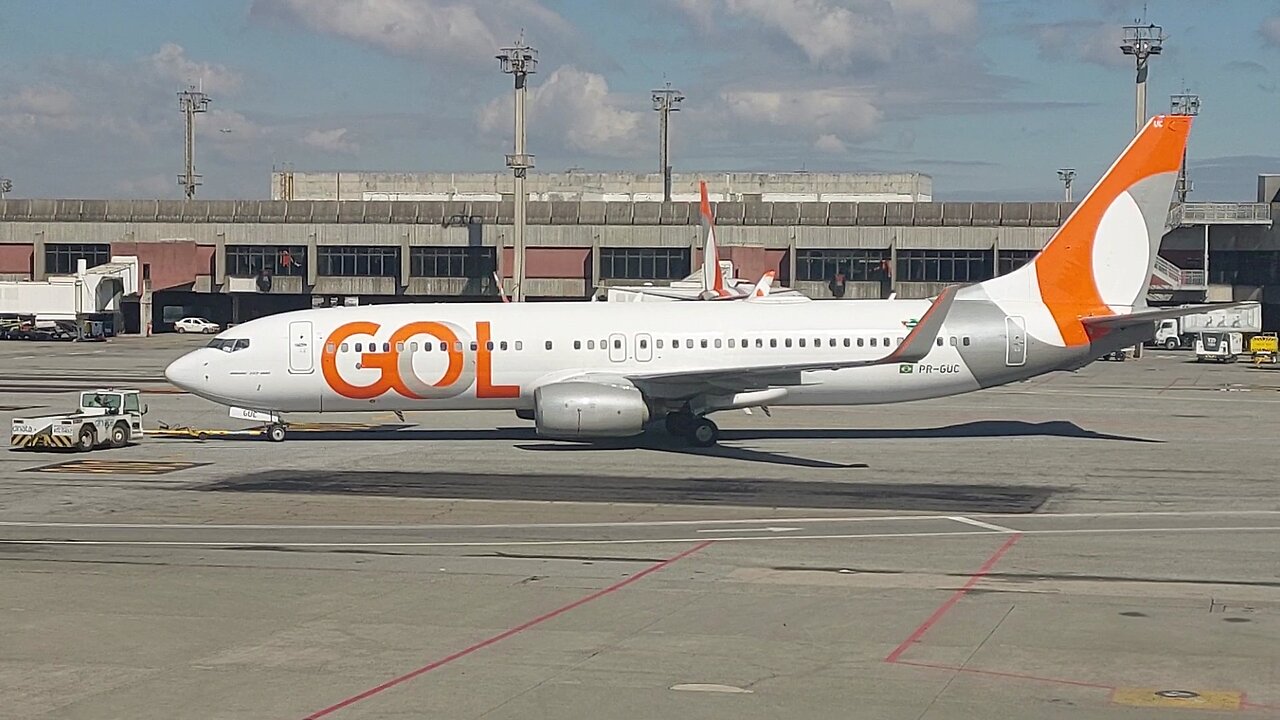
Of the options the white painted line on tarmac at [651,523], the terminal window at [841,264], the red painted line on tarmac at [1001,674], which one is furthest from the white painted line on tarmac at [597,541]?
the terminal window at [841,264]

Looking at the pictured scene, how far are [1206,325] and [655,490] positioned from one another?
251ft

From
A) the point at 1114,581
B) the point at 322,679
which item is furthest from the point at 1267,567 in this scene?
the point at 322,679

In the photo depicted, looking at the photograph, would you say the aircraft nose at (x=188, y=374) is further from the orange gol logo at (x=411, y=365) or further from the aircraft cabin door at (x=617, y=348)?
the aircraft cabin door at (x=617, y=348)

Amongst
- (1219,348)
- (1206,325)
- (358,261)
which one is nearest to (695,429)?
(1219,348)

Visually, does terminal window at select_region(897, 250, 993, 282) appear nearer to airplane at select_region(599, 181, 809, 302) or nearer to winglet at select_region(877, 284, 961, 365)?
airplane at select_region(599, 181, 809, 302)

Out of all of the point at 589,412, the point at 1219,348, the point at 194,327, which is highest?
the point at 194,327

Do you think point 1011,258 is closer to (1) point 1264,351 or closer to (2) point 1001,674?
(1) point 1264,351

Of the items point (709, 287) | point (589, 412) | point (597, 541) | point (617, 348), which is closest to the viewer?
point (597, 541)

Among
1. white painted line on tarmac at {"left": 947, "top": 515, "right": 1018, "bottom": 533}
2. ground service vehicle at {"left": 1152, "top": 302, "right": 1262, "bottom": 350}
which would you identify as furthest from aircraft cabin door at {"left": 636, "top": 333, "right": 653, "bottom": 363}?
ground service vehicle at {"left": 1152, "top": 302, "right": 1262, "bottom": 350}

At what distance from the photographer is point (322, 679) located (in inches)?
687

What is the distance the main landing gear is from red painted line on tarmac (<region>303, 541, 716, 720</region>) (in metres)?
16.2

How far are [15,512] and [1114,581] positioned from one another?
2230cm

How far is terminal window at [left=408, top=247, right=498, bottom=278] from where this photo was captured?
120 meters

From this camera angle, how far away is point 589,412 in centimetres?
4078
